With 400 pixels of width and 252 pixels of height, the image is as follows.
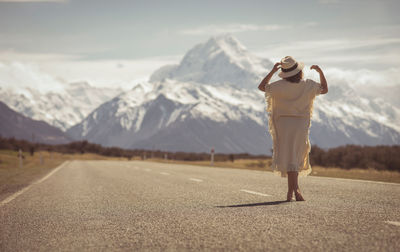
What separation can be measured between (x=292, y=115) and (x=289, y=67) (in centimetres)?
80

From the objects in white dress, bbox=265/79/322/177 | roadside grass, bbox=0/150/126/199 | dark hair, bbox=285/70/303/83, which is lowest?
roadside grass, bbox=0/150/126/199

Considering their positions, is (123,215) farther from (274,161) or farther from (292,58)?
(292,58)

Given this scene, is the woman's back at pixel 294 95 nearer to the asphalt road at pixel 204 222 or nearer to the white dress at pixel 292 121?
the white dress at pixel 292 121

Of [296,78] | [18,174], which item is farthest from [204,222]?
[18,174]

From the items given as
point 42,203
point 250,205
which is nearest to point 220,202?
point 250,205

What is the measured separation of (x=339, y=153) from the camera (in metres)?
41.0

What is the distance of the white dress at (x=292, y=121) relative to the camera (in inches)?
351

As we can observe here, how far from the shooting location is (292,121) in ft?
29.5

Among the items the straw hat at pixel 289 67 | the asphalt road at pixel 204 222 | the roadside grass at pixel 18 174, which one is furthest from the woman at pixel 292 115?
the roadside grass at pixel 18 174

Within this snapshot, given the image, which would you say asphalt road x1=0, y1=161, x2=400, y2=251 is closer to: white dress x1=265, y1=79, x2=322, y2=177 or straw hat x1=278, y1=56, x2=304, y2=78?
white dress x1=265, y1=79, x2=322, y2=177

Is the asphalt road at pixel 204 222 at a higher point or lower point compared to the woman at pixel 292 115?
lower

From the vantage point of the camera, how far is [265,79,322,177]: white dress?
891cm

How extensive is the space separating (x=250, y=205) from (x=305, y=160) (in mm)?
1291

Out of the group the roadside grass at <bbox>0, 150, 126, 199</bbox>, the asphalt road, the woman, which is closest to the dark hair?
the woman
